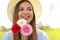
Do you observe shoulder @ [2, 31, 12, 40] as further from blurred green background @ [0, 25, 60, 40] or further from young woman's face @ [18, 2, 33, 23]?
young woman's face @ [18, 2, 33, 23]

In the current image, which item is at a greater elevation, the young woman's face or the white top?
the young woman's face

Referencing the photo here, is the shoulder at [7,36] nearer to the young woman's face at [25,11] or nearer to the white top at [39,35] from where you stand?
the white top at [39,35]

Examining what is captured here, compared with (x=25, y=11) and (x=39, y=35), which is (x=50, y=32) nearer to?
(x=39, y=35)

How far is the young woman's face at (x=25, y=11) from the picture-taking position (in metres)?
1.03

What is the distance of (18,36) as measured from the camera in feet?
3.37

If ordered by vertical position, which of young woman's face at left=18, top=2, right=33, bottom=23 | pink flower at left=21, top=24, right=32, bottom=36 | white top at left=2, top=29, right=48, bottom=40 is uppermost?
young woman's face at left=18, top=2, right=33, bottom=23

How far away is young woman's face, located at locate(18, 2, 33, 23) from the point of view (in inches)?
40.5

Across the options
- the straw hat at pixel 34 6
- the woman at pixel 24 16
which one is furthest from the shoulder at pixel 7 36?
the straw hat at pixel 34 6

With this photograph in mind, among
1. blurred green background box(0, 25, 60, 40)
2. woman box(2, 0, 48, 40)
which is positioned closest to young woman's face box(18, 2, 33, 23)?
woman box(2, 0, 48, 40)

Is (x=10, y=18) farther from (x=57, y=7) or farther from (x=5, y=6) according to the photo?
(x=57, y=7)

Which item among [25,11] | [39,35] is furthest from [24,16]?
[39,35]

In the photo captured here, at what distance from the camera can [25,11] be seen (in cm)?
103

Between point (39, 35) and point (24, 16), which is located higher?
point (24, 16)

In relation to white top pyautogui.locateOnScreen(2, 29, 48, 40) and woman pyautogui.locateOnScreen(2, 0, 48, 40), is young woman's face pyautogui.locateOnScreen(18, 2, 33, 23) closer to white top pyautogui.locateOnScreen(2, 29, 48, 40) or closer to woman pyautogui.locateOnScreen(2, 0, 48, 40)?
woman pyautogui.locateOnScreen(2, 0, 48, 40)
